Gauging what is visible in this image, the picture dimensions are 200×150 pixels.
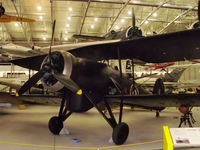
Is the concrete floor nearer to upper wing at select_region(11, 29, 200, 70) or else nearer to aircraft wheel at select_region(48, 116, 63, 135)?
aircraft wheel at select_region(48, 116, 63, 135)

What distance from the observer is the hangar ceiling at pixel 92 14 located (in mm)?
16516

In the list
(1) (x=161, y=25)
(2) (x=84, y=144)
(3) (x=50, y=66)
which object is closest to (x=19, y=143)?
(2) (x=84, y=144)

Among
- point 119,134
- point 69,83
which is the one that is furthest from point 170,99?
point 69,83

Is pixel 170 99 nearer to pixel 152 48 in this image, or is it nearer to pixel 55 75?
pixel 152 48

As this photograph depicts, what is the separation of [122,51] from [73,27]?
18375 mm

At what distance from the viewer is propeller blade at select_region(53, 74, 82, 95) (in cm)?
404

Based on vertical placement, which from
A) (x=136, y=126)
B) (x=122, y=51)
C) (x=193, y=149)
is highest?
(x=122, y=51)

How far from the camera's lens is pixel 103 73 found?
5129mm

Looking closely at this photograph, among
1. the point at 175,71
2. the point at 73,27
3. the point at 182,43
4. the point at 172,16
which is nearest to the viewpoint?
the point at 182,43

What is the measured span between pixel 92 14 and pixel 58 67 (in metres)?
16.0

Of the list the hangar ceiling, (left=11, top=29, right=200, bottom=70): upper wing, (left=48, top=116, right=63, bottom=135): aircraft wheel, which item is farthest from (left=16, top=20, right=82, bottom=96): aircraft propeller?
the hangar ceiling

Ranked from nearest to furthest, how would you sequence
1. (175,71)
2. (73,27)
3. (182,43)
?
(182,43)
(175,71)
(73,27)

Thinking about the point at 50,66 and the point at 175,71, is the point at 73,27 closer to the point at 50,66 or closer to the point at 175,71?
the point at 175,71

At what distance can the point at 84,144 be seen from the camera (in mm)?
4633
